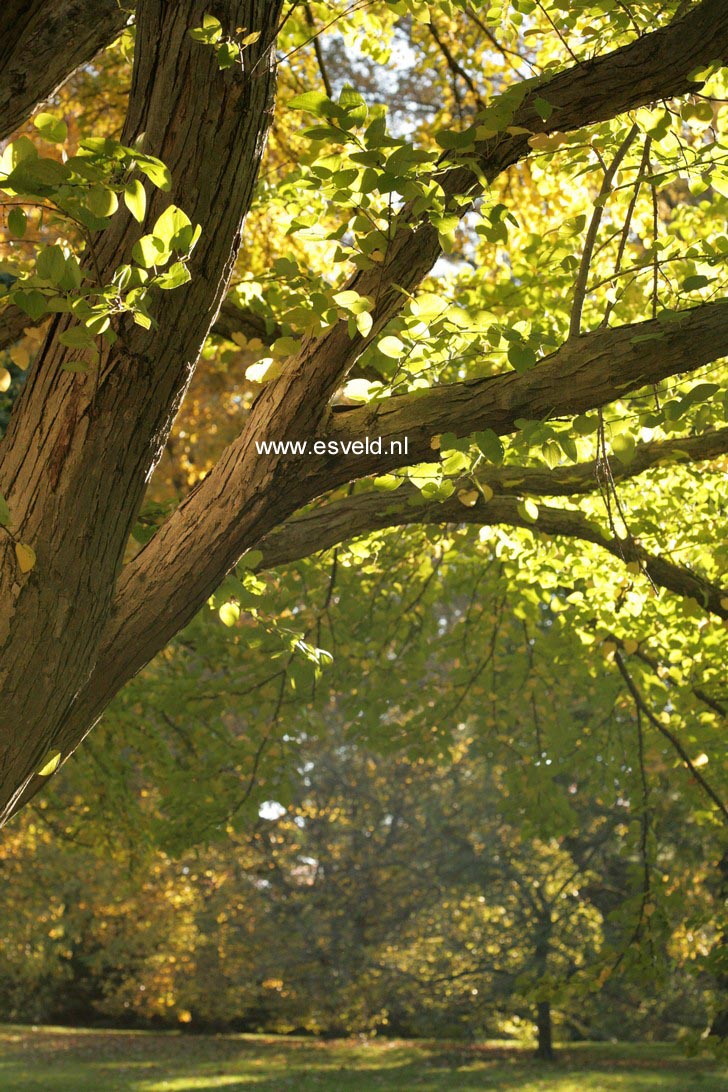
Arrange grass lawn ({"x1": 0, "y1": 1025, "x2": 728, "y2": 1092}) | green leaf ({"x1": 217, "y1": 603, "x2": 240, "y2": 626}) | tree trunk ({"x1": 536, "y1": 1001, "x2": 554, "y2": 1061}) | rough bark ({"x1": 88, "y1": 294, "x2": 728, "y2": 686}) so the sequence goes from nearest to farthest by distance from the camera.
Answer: rough bark ({"x1": 88, "y1": 294, "x2": 728, "y2": 686}) < green leaf ({"x1": 217, "y1": 603, "x2": 240, "y2": 626}) < grass lawn ({"x1": 0, "y1": 1025, "x2": 728, "y2": 1092}) < tree trunk ({"x1": 536, "y1": 1001, "x2": 554, "y2": 1061})

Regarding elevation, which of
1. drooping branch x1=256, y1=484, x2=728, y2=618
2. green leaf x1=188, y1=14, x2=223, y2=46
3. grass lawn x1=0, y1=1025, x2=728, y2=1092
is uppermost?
green leaf x1=188, y1=14, x2=223, y2=46

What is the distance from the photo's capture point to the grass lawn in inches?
448

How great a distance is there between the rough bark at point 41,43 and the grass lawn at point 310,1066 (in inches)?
423

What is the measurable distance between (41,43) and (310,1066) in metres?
13.0

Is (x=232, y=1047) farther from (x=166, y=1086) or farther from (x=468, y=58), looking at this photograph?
(x=468, y=58)

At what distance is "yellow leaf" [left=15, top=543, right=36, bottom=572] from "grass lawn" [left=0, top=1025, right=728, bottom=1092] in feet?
34.3

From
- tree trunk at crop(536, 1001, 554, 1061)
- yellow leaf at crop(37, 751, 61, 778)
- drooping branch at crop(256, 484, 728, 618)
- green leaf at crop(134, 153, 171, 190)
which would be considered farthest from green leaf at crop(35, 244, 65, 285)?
tree trunk at crop(536, 1001, 554, 1061)

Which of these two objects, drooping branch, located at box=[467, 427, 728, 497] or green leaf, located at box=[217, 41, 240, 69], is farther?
drooping branch, located at box=[467, 427, 728, 497]

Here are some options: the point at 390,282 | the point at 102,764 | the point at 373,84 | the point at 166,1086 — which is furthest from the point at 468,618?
the point at 373,84

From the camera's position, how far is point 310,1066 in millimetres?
13094

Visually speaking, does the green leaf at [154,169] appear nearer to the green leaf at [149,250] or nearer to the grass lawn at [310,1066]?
the green leaf at [149,250]

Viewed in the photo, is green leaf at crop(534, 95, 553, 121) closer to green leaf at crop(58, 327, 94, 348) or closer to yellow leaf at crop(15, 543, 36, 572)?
green leaf at crop(58, 327, 94, 348)

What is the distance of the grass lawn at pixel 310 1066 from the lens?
1139 cm

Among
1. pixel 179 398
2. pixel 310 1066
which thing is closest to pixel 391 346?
pixel 179 398
